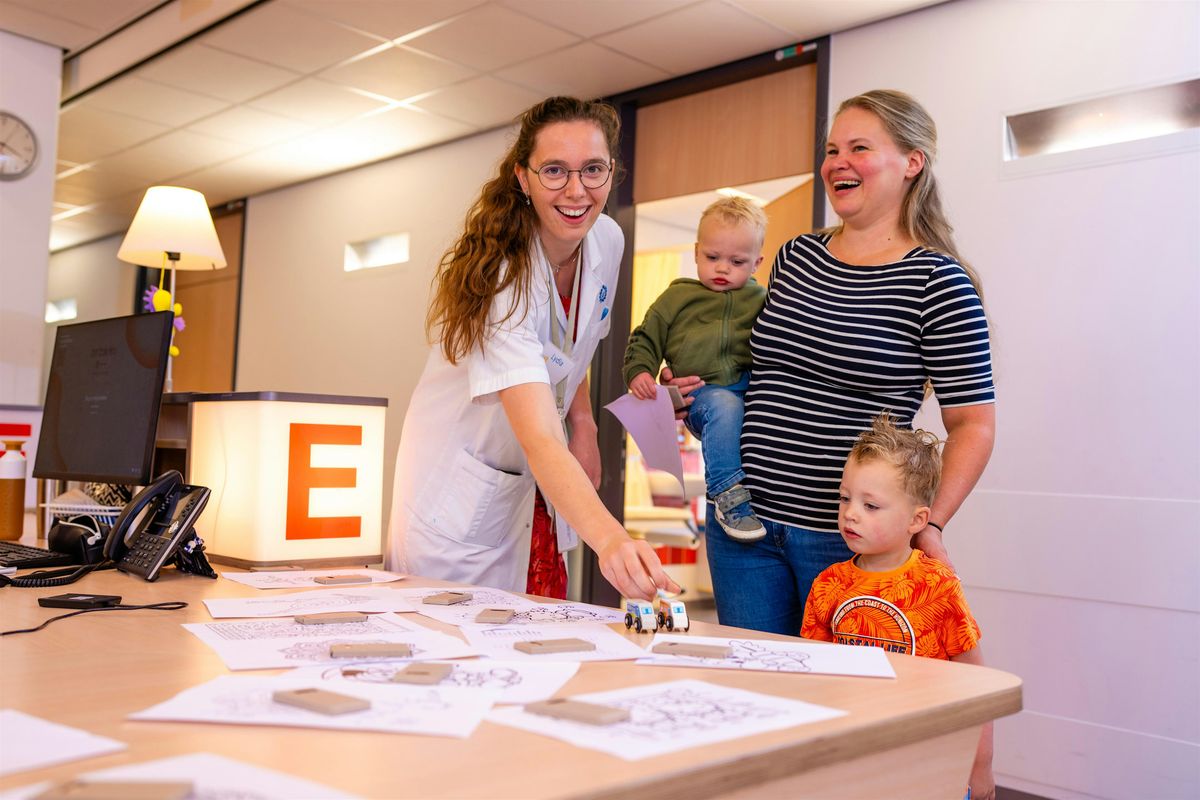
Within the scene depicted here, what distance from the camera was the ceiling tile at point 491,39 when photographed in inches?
157

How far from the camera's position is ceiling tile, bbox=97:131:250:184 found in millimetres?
5832

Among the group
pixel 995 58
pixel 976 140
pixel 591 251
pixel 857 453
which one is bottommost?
pixel 857 453

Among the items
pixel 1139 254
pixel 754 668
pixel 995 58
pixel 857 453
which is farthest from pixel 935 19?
pixel 754 668

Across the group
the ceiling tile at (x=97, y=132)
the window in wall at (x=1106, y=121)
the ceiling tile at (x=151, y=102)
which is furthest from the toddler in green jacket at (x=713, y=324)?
the ceiling tile at (x=97, y=132)

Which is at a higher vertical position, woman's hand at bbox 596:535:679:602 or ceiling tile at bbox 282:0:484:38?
ceiling tile at bbox 282:0:484:38

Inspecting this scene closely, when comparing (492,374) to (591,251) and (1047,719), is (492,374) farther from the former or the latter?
(1047,719)

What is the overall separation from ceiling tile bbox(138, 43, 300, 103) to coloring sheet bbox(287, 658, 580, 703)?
419cm

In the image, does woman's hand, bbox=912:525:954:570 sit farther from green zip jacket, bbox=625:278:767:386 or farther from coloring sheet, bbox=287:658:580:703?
coloring sheet, bbox=287:658:580:703

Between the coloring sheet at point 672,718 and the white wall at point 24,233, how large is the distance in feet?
14.8

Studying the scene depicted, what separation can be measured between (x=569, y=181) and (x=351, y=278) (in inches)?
189

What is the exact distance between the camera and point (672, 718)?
806 mm

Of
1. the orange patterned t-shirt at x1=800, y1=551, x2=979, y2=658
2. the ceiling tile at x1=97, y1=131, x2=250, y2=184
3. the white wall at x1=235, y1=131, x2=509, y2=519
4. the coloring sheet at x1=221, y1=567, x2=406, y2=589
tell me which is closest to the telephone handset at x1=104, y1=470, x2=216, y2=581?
the coloring sheet at x1=221, y1=567, x2=406, y2=589

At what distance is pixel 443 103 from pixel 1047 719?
3712mm

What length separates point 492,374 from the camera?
5.23ft
